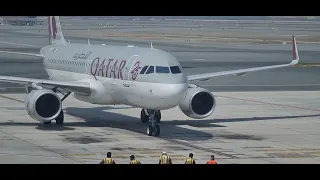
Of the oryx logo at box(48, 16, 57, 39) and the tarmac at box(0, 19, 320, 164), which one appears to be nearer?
the tarmac at box(0, 19, 320, 164)

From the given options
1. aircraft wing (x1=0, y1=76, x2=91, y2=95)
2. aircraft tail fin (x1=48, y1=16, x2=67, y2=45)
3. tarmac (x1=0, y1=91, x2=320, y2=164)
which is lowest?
tarmac (x1=0, y1=91, x2=320, y2=164)

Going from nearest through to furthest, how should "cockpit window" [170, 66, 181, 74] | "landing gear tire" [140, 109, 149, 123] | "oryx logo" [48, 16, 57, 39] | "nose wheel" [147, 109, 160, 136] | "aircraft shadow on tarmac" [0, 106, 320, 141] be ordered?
"cockpit window" [170, 66, 181, 74] → "nose wheel" [147, 109, 160, 136] → "aircraft shadow on tarmac" [0, 106, 320, 141] → "landing gear tire" [140, 109, 149, 123] → "oryx logo" [48, 16, 57, 39]

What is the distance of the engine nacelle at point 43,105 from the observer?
39.5 meters

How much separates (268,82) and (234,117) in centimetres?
2645

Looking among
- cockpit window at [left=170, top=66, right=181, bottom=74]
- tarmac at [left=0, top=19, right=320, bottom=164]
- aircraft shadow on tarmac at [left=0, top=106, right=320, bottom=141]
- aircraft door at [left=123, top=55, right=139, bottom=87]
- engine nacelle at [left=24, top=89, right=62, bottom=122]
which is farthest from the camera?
engine nacelle at [left=24, top=89, right=62, bottom=122]

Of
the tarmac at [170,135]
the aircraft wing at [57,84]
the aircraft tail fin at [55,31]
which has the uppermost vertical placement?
the aircraft tail fin at [55,31]

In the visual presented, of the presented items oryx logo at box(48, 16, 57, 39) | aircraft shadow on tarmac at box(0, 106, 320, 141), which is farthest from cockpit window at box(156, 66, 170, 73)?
oryx logo at box(48, 16, 57, 39)

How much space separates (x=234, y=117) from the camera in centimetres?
4809

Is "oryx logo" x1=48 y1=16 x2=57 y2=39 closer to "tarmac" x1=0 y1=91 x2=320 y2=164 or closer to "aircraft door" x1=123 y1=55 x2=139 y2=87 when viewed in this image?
"tarmac" x1=0 y1=91 x2=320 y2=164

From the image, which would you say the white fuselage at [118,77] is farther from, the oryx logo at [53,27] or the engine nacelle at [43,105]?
the oryx logo at [53,27]

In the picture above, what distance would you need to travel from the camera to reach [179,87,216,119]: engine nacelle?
39.2m

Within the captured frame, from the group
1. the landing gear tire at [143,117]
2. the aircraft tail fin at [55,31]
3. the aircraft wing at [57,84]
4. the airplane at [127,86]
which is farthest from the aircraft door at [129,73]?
the aircraft tail fin at [55,31]

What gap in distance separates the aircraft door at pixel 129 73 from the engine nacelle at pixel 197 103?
284 cm
